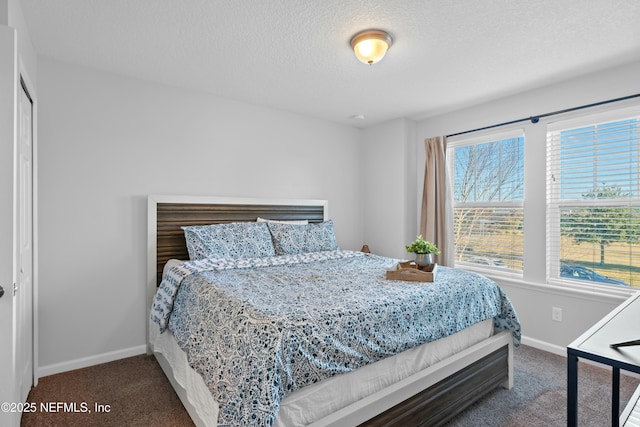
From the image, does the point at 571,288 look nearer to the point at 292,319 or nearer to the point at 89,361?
the point at 292,319

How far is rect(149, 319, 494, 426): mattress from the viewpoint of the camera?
4.46 feet

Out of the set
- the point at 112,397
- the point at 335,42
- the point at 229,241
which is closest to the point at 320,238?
the point at 229,241

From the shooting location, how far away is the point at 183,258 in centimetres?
304

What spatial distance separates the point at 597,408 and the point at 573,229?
4.88ft

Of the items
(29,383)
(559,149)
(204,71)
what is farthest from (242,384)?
(559,149)

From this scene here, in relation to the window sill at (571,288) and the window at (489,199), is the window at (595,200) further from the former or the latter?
the window at (489,199)

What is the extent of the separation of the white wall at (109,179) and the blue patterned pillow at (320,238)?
2.80 ft

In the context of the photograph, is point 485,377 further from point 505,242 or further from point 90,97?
point 90,97

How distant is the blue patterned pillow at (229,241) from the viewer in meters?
2.75

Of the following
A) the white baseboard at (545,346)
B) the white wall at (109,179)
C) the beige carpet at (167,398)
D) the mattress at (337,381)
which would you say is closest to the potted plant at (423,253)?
the mattress at (337,381)

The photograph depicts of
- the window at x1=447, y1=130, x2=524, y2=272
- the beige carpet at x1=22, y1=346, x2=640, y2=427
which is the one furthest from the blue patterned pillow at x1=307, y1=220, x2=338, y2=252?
the beige carpet at x1=22, y1=346, x2=640, y2=427

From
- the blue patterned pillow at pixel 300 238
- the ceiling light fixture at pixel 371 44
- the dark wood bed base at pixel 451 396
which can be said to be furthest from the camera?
the blue patterned pillow at pixel 300 238

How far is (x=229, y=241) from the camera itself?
9.53ft

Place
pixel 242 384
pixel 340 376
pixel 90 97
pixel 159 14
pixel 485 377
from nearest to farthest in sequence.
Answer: pixel 242 384 < pixel 340 376 < pixel 159 14 < pixel 485 377 < pixel 90 97
